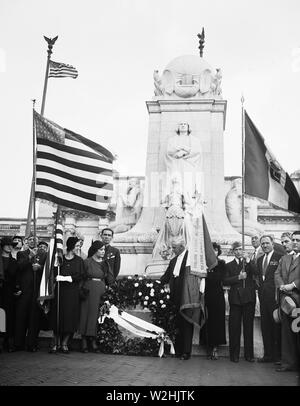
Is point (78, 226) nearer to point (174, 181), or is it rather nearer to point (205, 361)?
point (174, 181)

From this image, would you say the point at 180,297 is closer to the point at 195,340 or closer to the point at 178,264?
the point at 178,264

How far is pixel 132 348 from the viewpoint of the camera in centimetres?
762

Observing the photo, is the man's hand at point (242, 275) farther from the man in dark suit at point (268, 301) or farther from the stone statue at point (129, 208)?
the stone statue at point (129, 208)

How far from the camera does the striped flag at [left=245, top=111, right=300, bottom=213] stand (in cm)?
753

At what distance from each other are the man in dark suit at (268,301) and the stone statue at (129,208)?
660 cm

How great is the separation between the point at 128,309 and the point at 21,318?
1.80 m

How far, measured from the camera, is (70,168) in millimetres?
7930

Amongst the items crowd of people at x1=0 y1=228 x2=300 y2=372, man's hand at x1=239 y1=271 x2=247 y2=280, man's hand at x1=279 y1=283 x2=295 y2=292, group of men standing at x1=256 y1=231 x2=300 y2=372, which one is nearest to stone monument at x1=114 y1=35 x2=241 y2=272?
crowd of people at x1=0 y1=228 x2=300 y2=372

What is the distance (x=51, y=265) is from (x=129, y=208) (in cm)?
807

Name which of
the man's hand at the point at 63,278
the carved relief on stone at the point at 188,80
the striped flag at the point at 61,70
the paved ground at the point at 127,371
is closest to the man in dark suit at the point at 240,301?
the paved ground at the point at 127,371

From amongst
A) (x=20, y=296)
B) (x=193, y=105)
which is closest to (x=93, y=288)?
(x=20, y=296)

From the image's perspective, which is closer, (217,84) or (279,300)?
(279,300)

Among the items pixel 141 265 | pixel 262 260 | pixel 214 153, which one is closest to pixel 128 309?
pixel 262 260

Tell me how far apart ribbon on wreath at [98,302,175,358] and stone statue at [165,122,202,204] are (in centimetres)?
486
